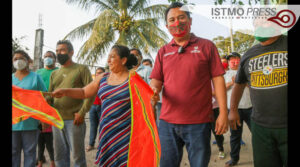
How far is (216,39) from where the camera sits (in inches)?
1182

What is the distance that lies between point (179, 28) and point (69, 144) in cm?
224

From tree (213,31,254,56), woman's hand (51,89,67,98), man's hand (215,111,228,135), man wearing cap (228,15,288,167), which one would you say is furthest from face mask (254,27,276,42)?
tree (213,31,254,56)

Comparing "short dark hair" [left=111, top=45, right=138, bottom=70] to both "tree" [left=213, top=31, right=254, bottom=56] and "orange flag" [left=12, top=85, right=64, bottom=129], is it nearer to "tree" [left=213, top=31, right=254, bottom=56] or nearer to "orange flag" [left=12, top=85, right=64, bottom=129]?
"orange flag" [left=12, top=85, right=64, bottom=129]

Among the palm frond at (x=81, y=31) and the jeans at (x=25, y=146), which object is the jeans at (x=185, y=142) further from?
the palm frond at (x=81, y=31)

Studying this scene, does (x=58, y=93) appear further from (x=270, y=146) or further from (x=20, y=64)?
(x=270, y=146)

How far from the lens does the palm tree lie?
519 inches

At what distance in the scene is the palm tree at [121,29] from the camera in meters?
13.2

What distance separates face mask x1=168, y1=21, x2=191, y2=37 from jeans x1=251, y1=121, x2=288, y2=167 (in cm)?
116

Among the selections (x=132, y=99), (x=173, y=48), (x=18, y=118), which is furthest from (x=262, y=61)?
(x=18, y=118)

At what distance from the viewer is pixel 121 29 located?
44.7ft

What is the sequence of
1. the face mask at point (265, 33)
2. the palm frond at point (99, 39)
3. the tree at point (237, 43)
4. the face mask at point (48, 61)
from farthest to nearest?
the tree at point (237, 43) → the palm frond at point (99, 39) → the face mask at point (48, 61) → the face mask at point (265, 33)

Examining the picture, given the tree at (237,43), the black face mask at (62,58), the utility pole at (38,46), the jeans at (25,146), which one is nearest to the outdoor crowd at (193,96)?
the black face mask at (62,58)
